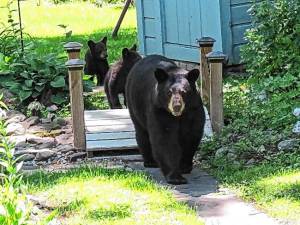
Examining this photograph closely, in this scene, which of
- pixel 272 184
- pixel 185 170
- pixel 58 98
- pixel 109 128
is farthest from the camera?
pixel 58 98

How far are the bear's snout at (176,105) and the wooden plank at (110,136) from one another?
2.02 meters

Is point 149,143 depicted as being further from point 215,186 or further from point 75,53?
point 75,53

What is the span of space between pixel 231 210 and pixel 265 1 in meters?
5.33

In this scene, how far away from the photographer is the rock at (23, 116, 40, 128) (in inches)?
438

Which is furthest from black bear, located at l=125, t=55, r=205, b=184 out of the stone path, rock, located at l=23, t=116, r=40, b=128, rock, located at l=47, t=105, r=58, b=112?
rock, located at l=47, t=105, r=58, b=112

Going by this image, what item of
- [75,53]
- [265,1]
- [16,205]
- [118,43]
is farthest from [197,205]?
[118,43]

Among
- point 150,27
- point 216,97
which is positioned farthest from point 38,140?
point 150,27

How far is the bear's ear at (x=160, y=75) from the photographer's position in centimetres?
808

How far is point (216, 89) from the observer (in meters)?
9.99

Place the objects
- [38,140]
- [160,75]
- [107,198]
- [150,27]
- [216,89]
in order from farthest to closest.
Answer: [150,27] < [38,140] < [216,89] < [160,75] < [107,198]

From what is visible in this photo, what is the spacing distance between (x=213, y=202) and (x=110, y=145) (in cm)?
264

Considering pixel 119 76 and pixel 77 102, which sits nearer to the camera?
pixel 77 102

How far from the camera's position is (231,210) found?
6.95 m

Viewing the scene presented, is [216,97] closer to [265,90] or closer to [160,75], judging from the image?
[265,90]
